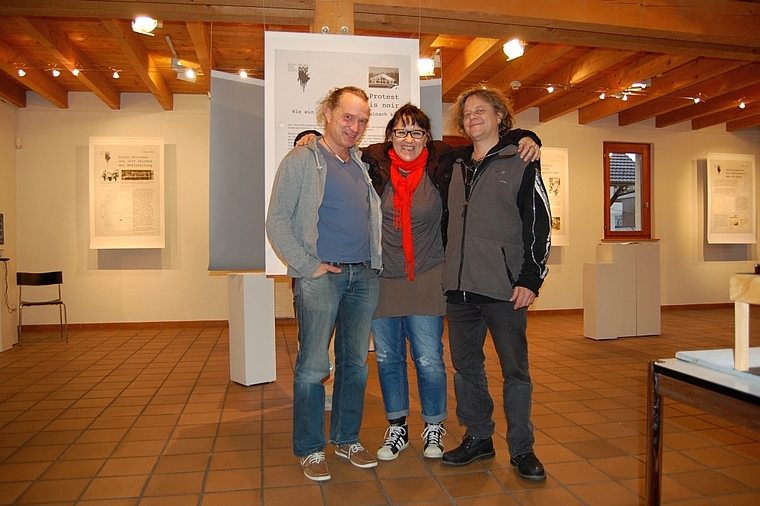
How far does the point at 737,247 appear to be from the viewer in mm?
9133

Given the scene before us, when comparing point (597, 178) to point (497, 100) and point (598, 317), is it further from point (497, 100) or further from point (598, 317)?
Answer: point (497, 100)

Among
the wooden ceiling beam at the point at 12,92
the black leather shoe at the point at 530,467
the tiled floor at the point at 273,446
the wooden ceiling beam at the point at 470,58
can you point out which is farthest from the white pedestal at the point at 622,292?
the wooden ceiling beam at the point at 12,92

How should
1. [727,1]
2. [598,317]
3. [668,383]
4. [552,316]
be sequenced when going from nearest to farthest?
1. [668,383]
2. [727,1]
3. [598,317]
4. [552,316]

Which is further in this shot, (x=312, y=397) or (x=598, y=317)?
(x=598, y=317)

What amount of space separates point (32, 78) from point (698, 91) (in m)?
7.75

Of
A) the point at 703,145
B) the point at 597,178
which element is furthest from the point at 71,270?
the point at 703,145

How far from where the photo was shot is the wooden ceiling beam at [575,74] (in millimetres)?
5895

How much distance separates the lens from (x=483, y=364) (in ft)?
8.18

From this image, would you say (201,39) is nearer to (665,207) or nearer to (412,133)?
(412,133)

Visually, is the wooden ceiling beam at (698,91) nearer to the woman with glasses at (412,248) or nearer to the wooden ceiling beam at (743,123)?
the wooden ceiling beam at (743,123)

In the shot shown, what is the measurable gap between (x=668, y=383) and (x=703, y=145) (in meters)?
9.04

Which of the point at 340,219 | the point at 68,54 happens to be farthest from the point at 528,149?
the point at 68,54

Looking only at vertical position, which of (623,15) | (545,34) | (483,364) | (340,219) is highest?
(623,15)

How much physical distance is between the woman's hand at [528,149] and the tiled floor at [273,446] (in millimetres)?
1332
